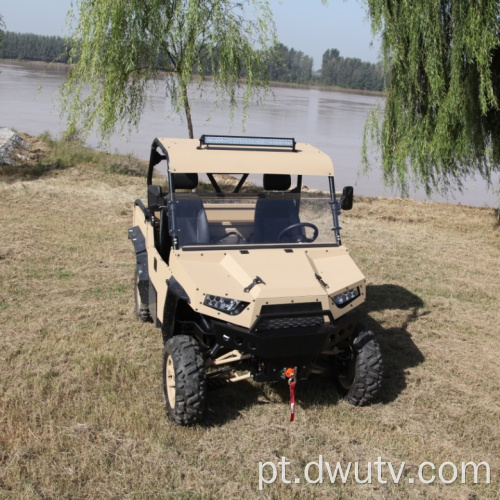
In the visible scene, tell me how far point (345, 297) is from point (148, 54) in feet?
37.0

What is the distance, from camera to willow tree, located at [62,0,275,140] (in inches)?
550

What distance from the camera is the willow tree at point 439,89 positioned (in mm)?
11062

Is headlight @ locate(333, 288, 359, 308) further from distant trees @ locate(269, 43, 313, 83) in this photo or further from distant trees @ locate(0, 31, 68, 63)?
distant trees @ locate(0, 31, 68, 63)

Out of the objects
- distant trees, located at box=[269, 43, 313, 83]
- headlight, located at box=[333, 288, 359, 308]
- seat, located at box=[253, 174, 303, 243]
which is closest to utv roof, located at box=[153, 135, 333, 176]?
seat, located at box=[253, 174, 303, 243]

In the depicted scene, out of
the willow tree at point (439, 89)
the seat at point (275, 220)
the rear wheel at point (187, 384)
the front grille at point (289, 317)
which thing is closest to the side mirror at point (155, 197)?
the seat at point (275, 220)

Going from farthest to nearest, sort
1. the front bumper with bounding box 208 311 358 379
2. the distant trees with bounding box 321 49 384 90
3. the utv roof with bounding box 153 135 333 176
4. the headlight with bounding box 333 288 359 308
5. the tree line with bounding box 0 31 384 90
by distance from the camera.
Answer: the tree line with bounding box 0 31 384 90
the distant trees with bounding box 321 49 384 90
the utv roof with bounding box 153 135 333 176
the headlight with bounding box 333 288 359 308
the front bumper with bounding box 208 311 358 379

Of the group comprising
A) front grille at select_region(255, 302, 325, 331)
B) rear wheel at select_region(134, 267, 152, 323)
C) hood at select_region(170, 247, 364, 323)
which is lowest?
rear wheel at select_region(134, 267, 152, 323)

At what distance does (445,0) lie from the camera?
1186 centimetres

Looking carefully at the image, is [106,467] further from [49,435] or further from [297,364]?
[297,364]

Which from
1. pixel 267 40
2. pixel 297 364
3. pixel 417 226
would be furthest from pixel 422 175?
pixel 297 364

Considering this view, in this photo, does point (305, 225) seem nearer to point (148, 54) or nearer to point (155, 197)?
point (155, 197)

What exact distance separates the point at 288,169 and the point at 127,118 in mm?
10502

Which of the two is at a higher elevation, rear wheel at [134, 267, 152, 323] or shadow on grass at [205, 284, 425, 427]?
rear wheel at [134, 267, 152, 323]

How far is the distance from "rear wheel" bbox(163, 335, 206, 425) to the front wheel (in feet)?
4.03
